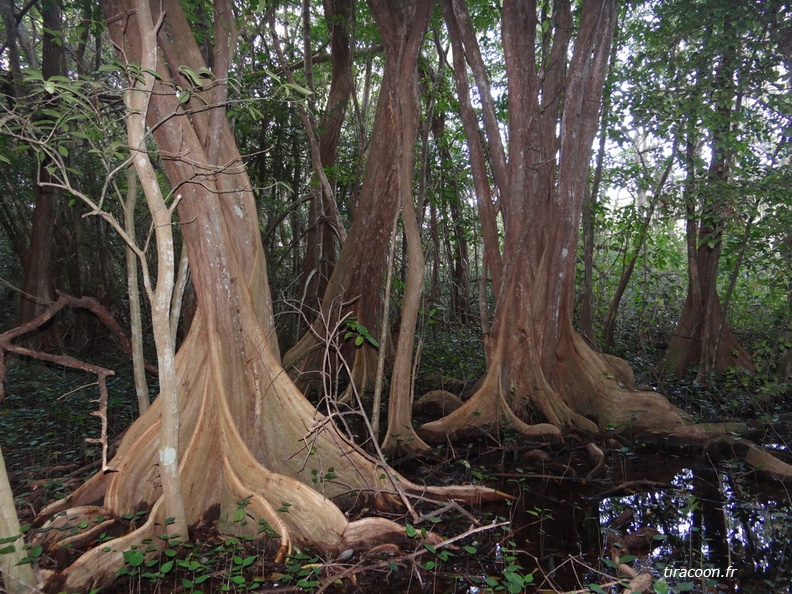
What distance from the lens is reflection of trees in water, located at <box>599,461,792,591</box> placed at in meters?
3.39

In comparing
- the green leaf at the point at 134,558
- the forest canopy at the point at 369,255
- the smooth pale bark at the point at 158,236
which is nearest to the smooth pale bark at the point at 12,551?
the forest canopy at the point at 369,255

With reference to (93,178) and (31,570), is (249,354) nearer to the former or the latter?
(31,570)

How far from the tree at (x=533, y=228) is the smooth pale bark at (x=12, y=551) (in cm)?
376

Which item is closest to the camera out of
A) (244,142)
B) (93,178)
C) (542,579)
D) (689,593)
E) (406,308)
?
(689,593)

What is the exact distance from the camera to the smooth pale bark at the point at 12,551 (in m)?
2.41

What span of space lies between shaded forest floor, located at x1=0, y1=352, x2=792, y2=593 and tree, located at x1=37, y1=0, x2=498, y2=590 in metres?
0.19

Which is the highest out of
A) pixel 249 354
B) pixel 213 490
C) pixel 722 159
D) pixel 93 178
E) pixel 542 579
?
pixel 93 178

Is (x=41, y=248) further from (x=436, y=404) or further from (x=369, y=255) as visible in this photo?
(x=436, y=404)

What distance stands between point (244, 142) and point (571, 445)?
26.3 feet

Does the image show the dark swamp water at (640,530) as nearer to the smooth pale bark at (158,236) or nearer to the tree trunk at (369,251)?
the smooth pale bark at (158,236)

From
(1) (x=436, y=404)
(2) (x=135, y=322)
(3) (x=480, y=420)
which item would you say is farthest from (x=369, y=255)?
(2) (x=135, y=322)

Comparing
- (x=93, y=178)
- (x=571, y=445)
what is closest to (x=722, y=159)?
(x=571, y=445)

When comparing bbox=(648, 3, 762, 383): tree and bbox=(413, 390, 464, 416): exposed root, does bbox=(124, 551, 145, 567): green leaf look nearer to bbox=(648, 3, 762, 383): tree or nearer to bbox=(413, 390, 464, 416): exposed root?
bbox=(413, 390, 464, 416): exposed root

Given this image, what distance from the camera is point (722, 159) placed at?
7.12 metres
